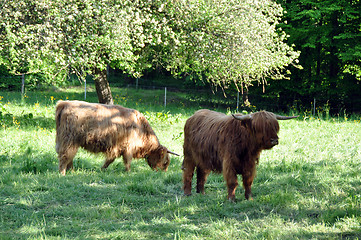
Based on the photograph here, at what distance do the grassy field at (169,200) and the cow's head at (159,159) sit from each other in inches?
8.8

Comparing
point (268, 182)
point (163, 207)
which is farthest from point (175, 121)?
point (163, 207)

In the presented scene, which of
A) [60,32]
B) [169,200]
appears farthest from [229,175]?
[60,32]

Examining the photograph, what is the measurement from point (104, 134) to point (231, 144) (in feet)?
9.85

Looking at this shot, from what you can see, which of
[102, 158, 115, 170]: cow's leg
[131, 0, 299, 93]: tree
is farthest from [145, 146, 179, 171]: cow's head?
[131, 0, 299, 93]: tree

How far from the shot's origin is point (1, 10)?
10.1 m

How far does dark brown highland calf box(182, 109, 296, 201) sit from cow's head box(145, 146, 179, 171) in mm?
1870

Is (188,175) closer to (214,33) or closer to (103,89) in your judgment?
(214,33)

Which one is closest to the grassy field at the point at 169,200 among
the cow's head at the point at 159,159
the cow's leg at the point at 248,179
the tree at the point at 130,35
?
the cow's leg at the point at 248,179

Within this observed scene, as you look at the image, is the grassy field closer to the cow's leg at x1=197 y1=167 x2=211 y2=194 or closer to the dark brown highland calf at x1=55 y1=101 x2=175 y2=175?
the cow's leg at x1=197 y1=167 x2=211 y2=194

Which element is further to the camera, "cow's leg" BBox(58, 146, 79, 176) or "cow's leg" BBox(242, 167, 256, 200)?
"cow's leg" BBox(58, 146, 79, 176)

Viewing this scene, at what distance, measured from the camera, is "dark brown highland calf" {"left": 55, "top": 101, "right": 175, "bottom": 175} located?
7480 millimetres

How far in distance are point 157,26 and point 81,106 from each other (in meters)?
5.55

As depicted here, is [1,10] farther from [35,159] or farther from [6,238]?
[6,238]

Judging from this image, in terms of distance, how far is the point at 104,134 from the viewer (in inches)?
303
